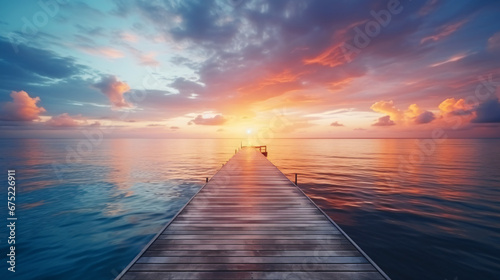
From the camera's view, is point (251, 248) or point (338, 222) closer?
point (251, 248)

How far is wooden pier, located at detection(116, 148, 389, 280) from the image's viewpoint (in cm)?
366

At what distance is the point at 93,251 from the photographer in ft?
27.5

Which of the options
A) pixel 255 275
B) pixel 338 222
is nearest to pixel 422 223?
pixel 338 222

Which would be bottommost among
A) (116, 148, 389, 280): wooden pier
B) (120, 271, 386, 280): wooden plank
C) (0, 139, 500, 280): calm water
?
(0, 139, 500, 280): calm water

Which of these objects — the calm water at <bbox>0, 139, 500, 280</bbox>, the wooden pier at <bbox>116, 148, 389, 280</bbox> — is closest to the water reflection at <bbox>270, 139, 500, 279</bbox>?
the calm water at <bbox>0, 139, 500, 280</bbox>

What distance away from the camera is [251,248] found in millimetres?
4461

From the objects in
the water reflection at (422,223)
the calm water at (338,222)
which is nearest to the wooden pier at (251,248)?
the calm water at (338,222)

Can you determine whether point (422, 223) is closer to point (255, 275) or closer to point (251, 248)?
point (251, 248)

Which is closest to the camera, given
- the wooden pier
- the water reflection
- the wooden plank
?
the wooden plank

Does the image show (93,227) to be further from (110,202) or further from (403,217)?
(403,217)

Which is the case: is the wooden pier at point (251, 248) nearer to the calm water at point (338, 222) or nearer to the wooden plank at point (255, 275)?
the wooden plank at point (255, 275)

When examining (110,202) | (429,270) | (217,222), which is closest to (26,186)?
(110,202)

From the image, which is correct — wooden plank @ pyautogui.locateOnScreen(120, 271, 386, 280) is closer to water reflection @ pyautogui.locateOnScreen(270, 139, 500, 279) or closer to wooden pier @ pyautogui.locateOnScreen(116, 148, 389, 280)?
wooden pier @ pyautogui.locateOnScreen(116, 148, 389, 280)

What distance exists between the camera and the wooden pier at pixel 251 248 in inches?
144
